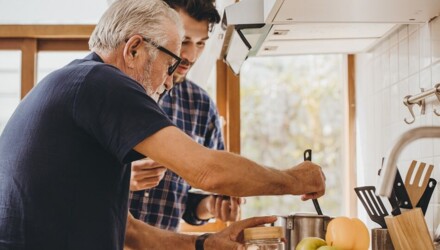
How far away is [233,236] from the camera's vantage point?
5.36 ft

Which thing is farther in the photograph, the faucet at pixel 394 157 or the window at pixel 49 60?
the window at pixel 49 60

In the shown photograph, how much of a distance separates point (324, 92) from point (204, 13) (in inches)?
196

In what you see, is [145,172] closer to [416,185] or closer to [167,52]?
[167,52]

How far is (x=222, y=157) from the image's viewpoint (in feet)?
4.27

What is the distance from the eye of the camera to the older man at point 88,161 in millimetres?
1270

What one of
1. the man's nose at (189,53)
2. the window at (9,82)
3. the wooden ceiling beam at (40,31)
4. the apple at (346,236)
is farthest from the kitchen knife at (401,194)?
the window at (9,82)

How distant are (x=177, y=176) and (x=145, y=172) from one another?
2.12ft

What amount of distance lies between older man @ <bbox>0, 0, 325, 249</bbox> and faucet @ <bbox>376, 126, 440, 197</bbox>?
27 cm

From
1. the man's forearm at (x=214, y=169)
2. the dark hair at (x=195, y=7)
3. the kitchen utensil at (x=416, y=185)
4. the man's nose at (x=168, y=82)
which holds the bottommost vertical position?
the kitchen utensil at (x=416, y=185)

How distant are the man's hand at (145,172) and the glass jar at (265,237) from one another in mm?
446

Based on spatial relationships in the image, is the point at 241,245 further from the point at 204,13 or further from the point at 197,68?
the point at 197,68

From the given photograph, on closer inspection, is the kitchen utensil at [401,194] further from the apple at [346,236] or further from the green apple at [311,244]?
the green apple at [311,244]

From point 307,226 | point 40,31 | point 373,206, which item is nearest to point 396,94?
point 373,206

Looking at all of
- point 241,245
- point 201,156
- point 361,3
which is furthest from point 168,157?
point 361,3
